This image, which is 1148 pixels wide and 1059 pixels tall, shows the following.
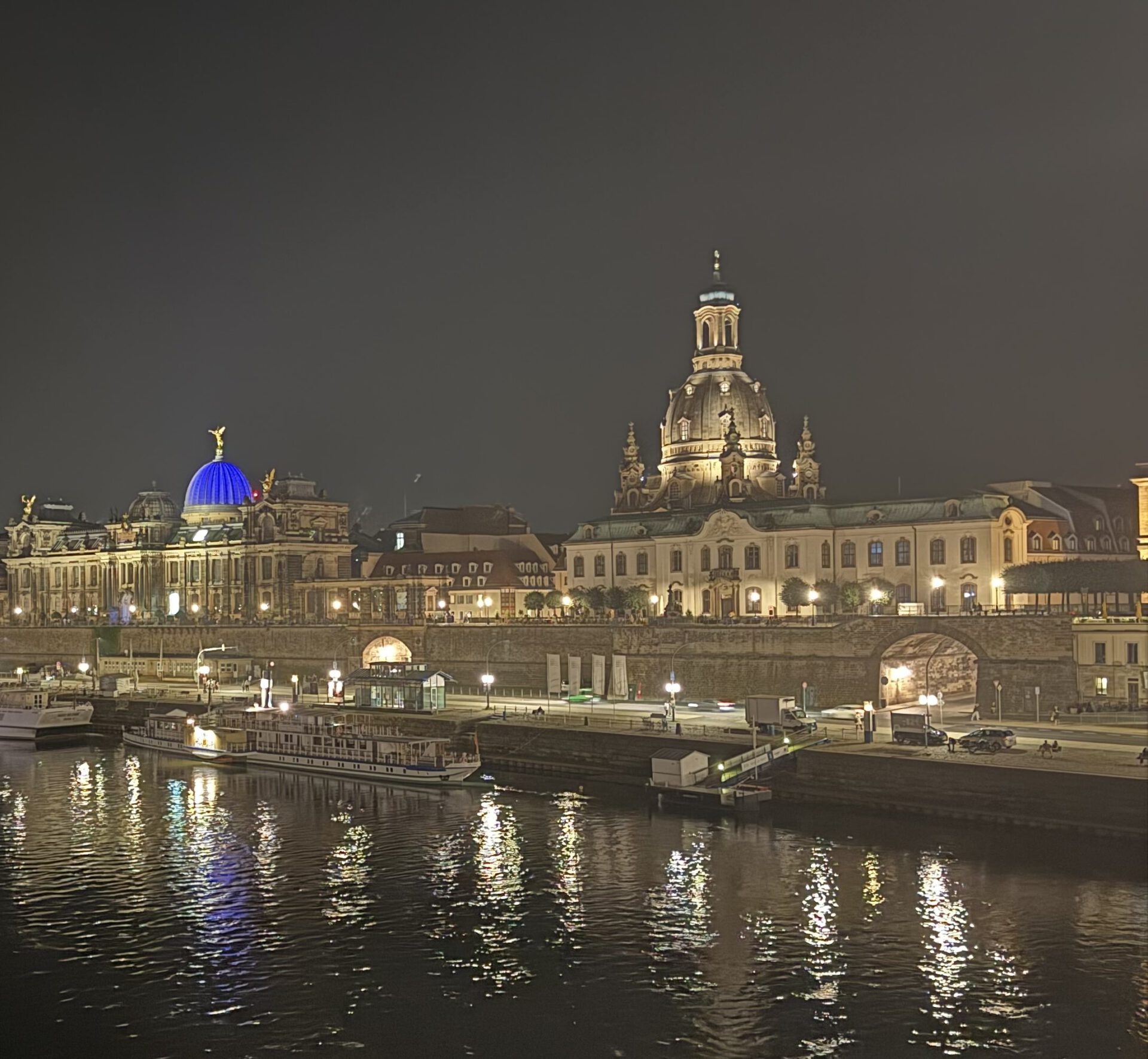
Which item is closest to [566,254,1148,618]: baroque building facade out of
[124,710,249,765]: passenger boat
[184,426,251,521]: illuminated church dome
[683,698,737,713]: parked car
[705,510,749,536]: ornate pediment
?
[705,510,749,536]: ornate pediment

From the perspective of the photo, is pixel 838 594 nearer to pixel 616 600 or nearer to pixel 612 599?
pixel 616 600

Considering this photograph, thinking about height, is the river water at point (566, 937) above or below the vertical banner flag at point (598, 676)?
below

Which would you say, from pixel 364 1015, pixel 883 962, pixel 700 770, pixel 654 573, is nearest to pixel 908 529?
pixel 654 573

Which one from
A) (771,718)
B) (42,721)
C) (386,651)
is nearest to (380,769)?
(771,718)

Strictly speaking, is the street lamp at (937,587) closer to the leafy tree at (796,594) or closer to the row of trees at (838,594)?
the row of trees at (838,594)

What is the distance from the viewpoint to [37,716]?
317ft

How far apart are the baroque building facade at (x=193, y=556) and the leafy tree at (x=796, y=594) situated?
50974 mm

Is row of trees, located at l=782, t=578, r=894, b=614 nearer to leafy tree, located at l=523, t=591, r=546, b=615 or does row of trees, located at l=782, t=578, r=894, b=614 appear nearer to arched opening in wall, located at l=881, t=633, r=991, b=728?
arched opening in wall, located at l=881, t=633, r=991, b=728

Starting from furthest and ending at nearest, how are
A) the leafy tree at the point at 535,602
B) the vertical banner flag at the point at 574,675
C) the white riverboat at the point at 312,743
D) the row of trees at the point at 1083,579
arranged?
the leafy tree at the point at 535,602, the vertical banner flag at the point at 574,675, the row of trees at the point at 1083,579, the white riverboat at the point at 312,743

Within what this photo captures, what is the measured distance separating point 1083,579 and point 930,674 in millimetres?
11203

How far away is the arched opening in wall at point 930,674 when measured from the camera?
266 feet

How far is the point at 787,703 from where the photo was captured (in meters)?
72.0

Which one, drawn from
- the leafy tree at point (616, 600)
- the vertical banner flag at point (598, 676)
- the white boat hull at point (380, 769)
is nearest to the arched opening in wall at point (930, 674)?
the vertical banner flag at point (598, 676)

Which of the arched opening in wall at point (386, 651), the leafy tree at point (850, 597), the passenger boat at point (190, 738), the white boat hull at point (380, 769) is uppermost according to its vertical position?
the leafy tree at point (850, 597)
